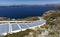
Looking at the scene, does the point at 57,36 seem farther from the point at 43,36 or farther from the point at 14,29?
the point at 14,29

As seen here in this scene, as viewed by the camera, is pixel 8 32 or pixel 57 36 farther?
pixel 57 36

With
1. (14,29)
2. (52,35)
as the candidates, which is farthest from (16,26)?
(52,35)

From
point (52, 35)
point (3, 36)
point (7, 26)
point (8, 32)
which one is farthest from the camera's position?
point (52, 35)

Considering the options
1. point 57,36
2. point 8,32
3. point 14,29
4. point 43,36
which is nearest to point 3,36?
point 8,32

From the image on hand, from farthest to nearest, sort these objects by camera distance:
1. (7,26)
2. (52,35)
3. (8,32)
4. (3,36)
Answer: (52,35)
(7,26)
(8,32)
(3,36)

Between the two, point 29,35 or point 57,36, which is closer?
point 29,35

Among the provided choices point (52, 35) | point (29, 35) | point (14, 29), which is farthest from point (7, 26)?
point (52, 35)

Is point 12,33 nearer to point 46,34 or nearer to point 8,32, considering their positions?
point 8,32

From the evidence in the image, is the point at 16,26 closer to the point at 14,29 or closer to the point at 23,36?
the point at 14,29
